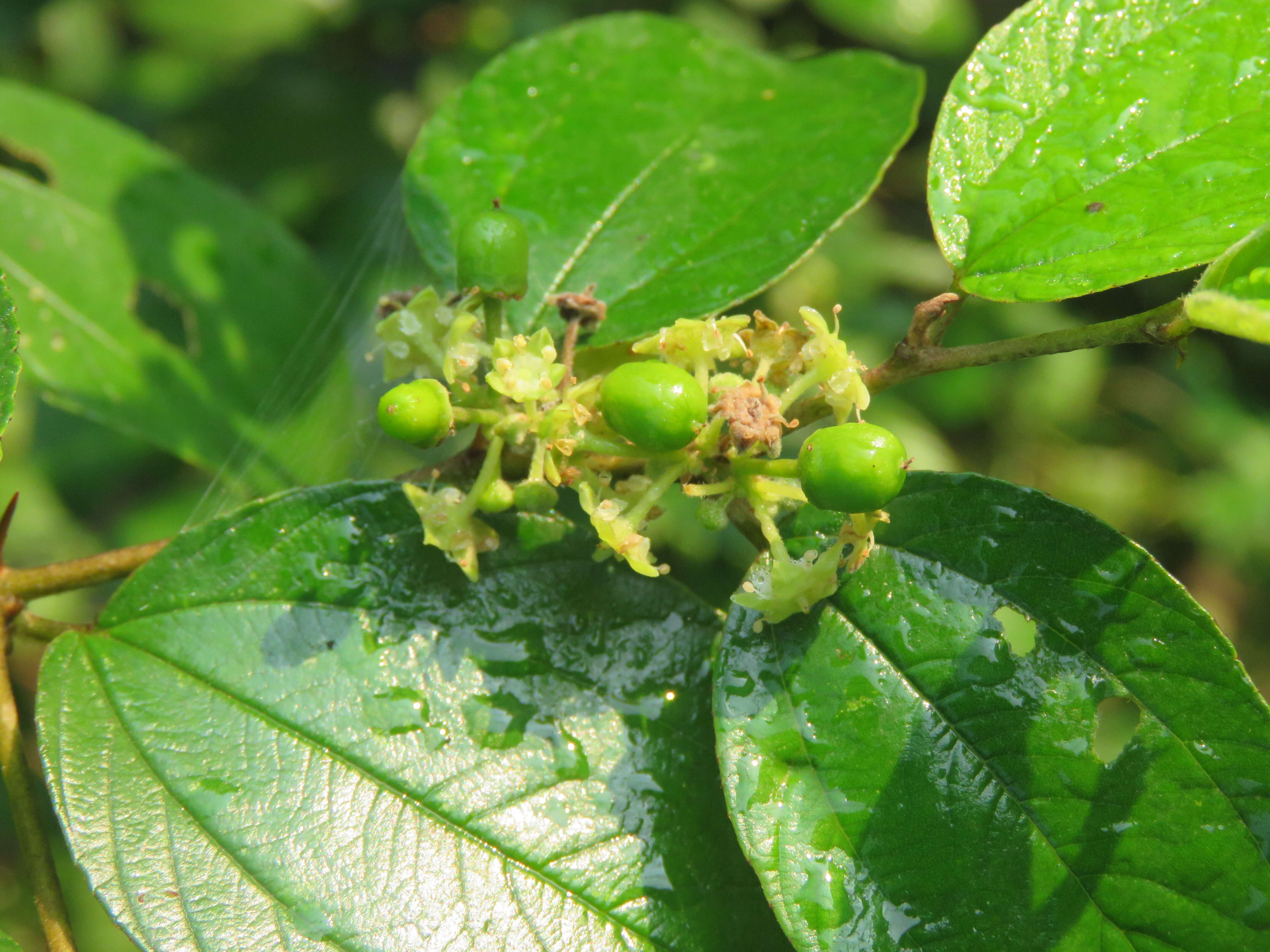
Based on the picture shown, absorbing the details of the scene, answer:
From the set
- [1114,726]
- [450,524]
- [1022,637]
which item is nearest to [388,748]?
[450,524]

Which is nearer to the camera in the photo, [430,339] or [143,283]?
[430,339]

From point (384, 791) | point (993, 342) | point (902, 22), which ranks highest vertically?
point (902, 22)

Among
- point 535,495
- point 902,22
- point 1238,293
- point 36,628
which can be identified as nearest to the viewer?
point 1238,293

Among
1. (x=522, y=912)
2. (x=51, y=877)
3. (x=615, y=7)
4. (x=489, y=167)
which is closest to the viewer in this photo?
(x=522, y=912)

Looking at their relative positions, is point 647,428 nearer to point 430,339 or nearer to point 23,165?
point 430,339

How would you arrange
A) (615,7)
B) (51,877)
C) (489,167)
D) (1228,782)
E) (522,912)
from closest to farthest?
(1228,782)
(522,912)
(51,877)
(489,167)
(615,7)

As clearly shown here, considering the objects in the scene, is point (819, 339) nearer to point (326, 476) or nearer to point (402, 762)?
point (402, 762)

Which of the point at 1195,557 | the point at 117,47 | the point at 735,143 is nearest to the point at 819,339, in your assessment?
the point at 735,143
